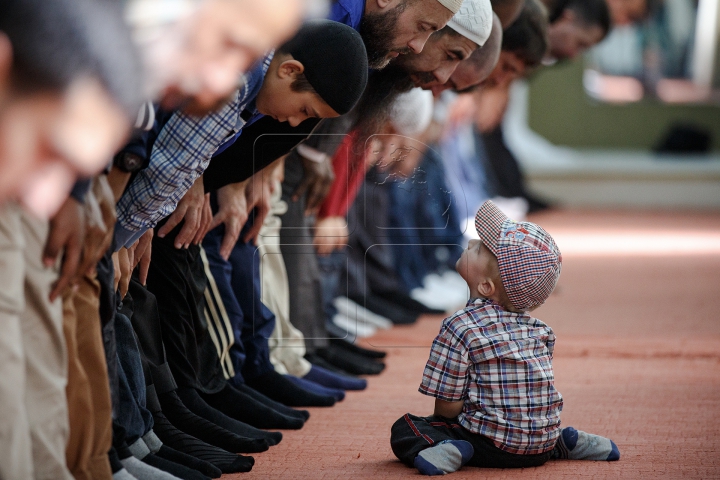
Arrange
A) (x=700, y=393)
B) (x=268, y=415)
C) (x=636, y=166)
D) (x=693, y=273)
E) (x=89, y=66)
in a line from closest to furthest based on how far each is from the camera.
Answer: (x=89, y=66)
(x=268, y=415)
(x=700, y=393)
(x=693, y=273)
(x=636, y=166)

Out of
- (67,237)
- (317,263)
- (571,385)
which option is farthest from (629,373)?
(67,237)

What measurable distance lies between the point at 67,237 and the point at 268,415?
3.60 ft

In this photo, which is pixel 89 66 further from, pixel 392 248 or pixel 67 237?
pixel 392 248

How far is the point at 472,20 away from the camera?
317cm

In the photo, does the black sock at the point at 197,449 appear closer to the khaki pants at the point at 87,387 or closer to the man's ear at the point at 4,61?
the khaki pants at the point at 87,387

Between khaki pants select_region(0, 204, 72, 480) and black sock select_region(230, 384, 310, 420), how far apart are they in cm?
110

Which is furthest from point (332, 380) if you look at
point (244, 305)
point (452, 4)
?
point (452, 4)

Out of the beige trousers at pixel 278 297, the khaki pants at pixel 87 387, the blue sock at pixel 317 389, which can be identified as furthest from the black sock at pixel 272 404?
the khaki pants at pixel 87 387

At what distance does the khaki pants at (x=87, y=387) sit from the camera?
183 cm

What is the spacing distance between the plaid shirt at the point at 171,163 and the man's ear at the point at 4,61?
61 centimetres

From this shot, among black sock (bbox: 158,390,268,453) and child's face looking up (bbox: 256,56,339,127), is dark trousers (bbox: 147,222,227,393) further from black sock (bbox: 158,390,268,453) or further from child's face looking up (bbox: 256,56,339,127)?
child's face looking up (bbox: 256,56,339,127)

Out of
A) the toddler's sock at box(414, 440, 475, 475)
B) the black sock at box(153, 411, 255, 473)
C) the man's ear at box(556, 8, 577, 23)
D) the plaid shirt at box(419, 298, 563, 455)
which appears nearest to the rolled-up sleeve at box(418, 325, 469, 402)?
the plaid shirt at box(419, 298, 563, 455)

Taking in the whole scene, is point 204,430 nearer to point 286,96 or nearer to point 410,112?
point 286,96

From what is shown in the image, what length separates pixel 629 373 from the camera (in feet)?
11.5
